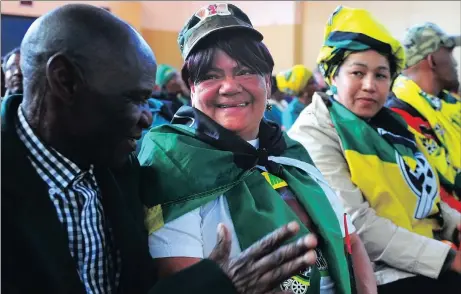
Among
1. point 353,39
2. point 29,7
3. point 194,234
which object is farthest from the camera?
point 29,7

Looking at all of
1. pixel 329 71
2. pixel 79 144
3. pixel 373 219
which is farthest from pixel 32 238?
pixel 329 71

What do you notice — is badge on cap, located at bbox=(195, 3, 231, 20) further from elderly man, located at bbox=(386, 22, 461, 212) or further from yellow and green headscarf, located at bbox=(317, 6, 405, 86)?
elderly man, located at bbox=(386, 22, 461, 212)

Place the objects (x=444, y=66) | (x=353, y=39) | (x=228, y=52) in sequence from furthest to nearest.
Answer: (x=444, y=66)
(x=353, y=39)
(x=228, y=52)

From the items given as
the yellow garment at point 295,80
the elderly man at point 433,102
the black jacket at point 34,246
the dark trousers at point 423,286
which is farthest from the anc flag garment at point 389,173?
the yellow garment at point 295,80

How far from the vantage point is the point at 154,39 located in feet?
25.4

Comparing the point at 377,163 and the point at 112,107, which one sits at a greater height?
the point at 112,107

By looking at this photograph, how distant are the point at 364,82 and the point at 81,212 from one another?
145cm

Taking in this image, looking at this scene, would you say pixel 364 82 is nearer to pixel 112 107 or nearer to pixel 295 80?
pixel 112 107

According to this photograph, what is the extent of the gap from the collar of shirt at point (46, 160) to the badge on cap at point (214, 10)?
64cm

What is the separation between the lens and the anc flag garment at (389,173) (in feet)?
6.56

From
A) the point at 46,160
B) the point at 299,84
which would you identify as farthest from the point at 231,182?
the point at 299,84

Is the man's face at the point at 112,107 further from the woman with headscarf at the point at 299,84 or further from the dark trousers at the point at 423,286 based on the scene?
the woman with headscarf at the point at 299,84

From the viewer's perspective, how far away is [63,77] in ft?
3.16

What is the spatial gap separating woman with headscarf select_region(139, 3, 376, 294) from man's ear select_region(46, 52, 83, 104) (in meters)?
0.41
